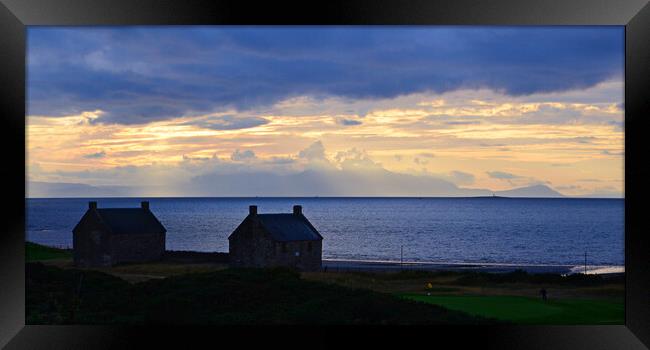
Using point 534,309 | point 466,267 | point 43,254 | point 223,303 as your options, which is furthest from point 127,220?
point 466,267

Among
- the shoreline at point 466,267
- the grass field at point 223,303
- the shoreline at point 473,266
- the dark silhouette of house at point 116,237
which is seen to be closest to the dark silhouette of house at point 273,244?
the dark silhouette of house at point 116,237

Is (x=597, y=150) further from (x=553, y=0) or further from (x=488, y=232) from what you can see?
(x=553, y=0)

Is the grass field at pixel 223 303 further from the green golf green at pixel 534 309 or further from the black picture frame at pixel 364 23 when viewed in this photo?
the black picture frame at pixel 364 23

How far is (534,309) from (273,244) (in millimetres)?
13499

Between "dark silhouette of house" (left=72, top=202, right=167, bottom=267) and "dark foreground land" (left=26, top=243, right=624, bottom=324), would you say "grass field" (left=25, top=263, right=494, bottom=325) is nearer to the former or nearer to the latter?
"dark foreground land" (left=26, top=243, right=624, bottom=324)

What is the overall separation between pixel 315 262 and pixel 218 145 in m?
49.6

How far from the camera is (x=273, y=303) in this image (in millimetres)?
17969

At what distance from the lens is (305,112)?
90.9m

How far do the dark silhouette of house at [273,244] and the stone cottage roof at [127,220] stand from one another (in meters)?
4.02

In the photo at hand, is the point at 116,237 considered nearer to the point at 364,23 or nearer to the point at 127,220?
the point at 127,220

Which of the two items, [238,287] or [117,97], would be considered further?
[117,97]

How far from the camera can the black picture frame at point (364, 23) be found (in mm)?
9266

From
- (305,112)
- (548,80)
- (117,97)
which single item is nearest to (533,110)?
(548,80)

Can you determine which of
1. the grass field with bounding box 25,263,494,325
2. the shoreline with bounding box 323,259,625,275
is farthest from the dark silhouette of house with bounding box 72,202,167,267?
the shoreline with bounding box 323,259,625,275
